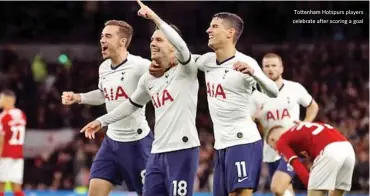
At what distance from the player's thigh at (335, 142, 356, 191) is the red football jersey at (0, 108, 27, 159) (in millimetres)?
6083

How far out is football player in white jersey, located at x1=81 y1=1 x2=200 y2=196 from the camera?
8141 mm

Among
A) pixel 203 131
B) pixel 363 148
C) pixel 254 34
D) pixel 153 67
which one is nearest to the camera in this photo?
pixel 153 67

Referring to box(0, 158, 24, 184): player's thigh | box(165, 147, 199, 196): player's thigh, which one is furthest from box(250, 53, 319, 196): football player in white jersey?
box(0, 158, 24, 184): player's thigh

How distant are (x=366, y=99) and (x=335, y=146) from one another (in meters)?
11.3

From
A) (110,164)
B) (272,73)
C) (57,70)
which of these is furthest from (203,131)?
(110,164)

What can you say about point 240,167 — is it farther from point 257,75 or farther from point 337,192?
point 337,192

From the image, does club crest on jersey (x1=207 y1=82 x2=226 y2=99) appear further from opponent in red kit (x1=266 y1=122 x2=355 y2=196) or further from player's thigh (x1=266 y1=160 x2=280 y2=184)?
player's thigh (x1=266 y1=160 x2=280 y2=184)

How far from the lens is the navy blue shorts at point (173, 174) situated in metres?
8.11

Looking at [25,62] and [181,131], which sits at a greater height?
[25,62]

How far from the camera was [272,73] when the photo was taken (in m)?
11.9

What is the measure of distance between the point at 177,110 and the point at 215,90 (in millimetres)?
478

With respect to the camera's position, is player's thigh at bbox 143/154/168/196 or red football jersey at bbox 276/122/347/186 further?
red football jersey at bbox 276/122/347/186

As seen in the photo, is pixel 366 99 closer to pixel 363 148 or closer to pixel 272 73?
pixel 363 148

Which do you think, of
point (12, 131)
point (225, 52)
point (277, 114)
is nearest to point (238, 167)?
point (225, 52)
